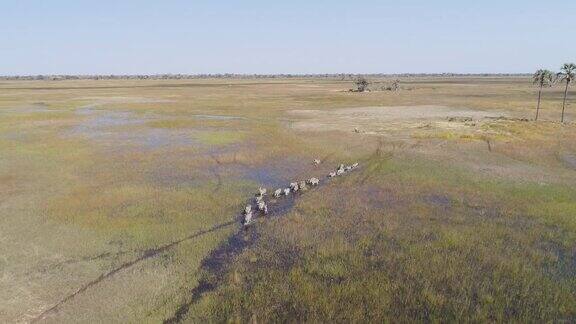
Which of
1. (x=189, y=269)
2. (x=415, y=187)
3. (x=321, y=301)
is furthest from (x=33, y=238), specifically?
(x=415, y=187)

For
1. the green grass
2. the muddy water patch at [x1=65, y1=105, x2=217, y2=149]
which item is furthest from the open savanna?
the muddy water patch at [x1=65, y1=105, x2=217, y2=149]

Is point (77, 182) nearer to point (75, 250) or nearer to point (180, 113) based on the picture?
point (75, 250)

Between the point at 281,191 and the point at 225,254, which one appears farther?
the point at 281,191

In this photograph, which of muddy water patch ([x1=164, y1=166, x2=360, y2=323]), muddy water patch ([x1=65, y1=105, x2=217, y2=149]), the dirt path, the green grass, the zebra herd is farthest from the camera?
muddy water patch ([x1=65, y1=105, x2=217, y2=149])

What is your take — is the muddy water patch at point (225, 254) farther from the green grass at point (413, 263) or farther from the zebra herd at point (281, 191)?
the green grass at point (413, 263)

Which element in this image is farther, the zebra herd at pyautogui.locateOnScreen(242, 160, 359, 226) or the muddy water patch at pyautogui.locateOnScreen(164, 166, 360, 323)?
the zebra herd at pyautogui.locateOnScreen(242, 160, 359, 226)

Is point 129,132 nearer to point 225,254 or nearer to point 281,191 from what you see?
point 281,191

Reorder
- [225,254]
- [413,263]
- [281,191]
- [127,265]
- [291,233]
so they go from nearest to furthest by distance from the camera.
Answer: [413,263] < [127,265] < [225,254] < [291,233] < [281,191]

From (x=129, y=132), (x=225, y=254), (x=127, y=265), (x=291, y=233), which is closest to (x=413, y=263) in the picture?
(x=291, y=233)

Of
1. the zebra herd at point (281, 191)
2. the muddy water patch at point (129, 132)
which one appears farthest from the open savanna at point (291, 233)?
the muddy water patch at point (129, 132)

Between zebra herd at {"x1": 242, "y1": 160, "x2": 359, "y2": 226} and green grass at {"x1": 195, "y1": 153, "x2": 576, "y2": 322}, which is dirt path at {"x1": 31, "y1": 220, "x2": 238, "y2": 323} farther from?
A: green grass at {"x1": 195, "y1": 153, "x2": 576, "y2": 322}
